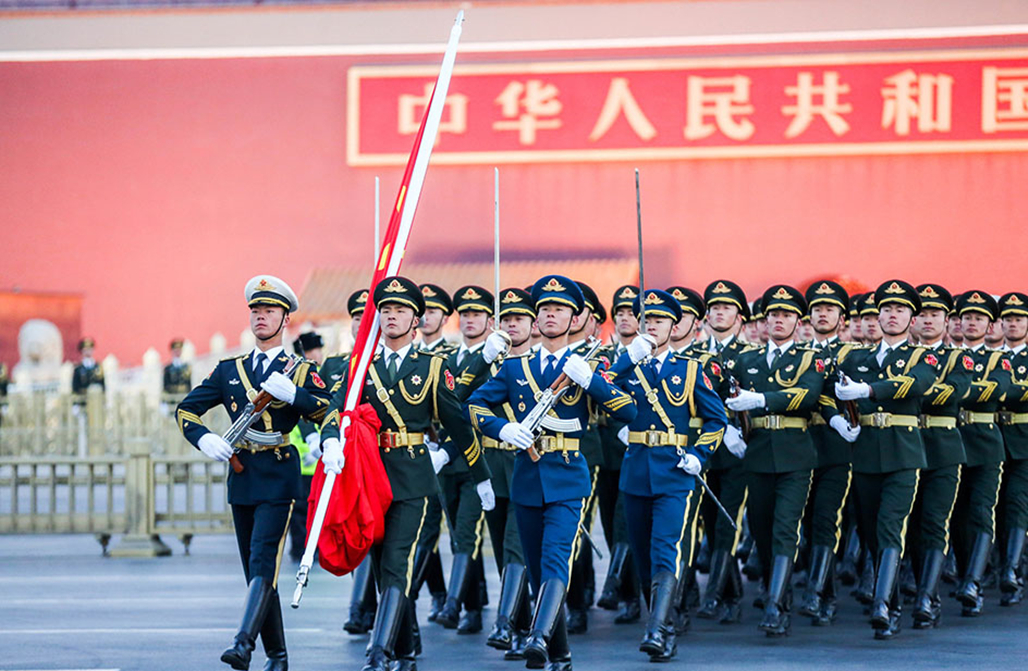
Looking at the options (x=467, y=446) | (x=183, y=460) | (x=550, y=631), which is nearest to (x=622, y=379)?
(x=467, y=446)

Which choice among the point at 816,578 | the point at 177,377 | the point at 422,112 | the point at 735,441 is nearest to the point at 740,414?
→ the point at 735,441

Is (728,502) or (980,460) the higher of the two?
(980,460)

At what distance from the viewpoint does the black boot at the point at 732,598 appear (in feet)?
27.1

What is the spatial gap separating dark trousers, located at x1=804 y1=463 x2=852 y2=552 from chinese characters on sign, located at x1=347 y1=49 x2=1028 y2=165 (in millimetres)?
13582

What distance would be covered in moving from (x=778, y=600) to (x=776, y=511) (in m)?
0.46

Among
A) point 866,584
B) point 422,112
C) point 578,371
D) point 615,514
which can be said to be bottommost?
point 866,584

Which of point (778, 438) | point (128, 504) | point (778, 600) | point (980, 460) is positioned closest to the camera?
point (778, 600)

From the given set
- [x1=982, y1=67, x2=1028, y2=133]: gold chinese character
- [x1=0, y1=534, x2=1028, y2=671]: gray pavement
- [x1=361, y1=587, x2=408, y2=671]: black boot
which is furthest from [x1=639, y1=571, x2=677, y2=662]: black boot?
[x1=982, y1=67, x2=1028, y2=133]: gold chinese character

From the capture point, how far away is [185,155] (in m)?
23.0

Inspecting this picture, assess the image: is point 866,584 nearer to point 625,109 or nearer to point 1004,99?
point 1004,99

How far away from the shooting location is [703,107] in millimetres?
21609

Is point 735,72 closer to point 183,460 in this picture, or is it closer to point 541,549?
point 183,460

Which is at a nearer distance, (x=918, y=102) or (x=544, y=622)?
(x=544, y=622)

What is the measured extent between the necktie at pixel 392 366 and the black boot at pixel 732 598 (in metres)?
2.56
